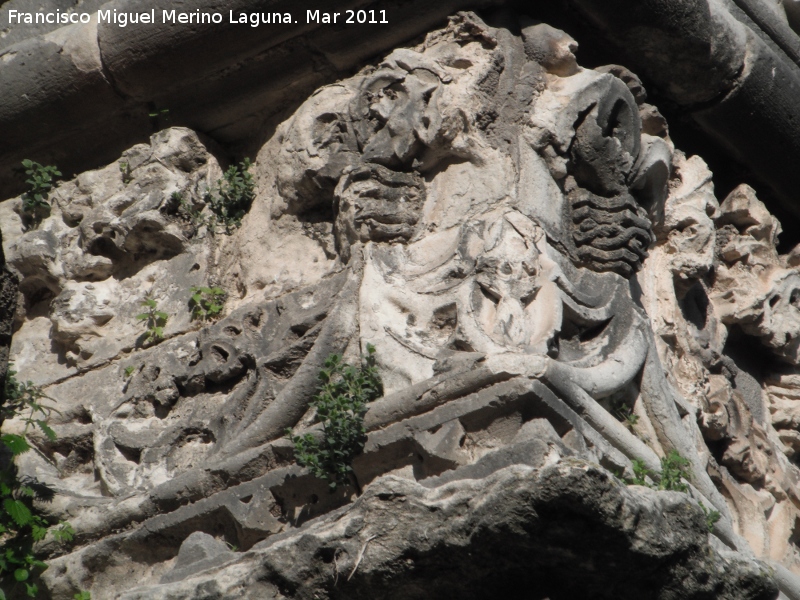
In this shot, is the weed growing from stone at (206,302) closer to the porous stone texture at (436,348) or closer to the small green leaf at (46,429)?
the porous stone texture at (436,348)

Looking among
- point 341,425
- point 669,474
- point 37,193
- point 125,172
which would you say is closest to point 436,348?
point 341,425

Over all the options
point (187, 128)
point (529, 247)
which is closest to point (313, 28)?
point (187, 128)

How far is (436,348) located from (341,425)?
12.0 inches

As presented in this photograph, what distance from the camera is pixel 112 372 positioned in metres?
3.91

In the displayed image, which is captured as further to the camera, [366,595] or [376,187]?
[376,187]

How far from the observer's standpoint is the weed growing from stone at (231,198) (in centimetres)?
414

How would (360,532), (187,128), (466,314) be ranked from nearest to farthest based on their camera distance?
1. (360,532)
2. (466,314)
3. (187,128)

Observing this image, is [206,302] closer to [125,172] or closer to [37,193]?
[125,172]

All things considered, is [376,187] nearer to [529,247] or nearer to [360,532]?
[529,247]

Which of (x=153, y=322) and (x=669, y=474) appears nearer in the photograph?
(x=669, y=474)

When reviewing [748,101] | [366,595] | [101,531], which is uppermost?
[748,101]

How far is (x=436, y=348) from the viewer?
3.23 m

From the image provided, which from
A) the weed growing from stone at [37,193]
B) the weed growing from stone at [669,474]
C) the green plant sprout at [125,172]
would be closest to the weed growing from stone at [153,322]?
the green plant sprout at [125,172]

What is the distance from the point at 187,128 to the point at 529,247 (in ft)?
4.75
